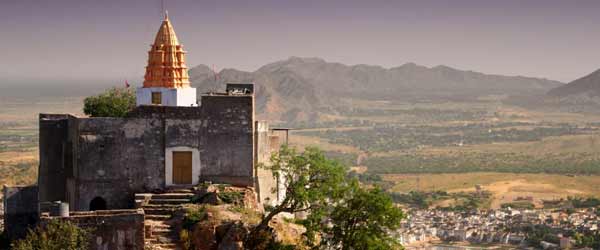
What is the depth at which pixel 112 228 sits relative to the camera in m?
23.4

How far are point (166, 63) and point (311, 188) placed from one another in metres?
9.39

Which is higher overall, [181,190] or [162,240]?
[181,190]

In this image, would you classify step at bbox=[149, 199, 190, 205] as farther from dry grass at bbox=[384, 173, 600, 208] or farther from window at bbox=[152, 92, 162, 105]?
dry grass at bbox=[384, 173, 600, 208]

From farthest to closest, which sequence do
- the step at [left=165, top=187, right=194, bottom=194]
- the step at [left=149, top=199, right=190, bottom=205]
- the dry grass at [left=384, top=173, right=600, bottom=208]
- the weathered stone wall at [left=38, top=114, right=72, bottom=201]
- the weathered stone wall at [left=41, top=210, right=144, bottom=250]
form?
the dry grass at [left=384, top=173, right=600, bottom=208] < the weathered stone wall at [left=38, top=114, right=72, bottom=201] < the step at [left=165, top=187, right=194, bottom=194] < the step at [left=149, top=199, right=190, bottom=205] < the weathered stone wall at [left=41, top=210, right=144, bottom=250]

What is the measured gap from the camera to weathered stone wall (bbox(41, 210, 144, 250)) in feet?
76.1

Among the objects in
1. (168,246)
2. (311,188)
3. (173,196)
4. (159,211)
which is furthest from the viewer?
(173,196)

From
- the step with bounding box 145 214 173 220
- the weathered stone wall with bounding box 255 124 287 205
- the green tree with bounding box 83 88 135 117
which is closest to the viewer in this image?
the step with bounding box 145 214 173 220

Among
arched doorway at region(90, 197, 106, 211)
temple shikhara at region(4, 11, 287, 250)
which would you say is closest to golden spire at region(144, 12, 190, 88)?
temple shikhara at region(4, 11, 287, 250)

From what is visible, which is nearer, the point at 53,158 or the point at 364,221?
the point at 364,221

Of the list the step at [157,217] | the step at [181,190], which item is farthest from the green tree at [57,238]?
the step at [181,190]

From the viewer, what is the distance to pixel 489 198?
4309 inches

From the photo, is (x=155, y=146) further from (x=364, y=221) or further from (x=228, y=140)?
(x=364, y=221)

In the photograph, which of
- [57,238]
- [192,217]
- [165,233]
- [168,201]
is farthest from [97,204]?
[57,238]

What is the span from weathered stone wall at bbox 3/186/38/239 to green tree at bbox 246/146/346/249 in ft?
34.9
